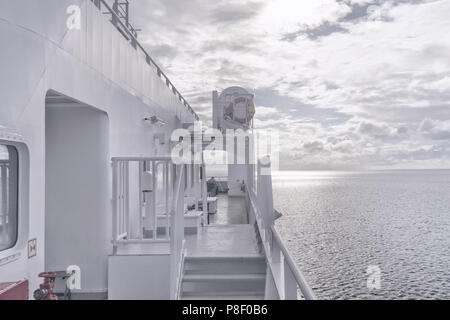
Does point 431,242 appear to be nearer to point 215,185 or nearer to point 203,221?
point 215,185

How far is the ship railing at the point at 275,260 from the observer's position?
264 cm

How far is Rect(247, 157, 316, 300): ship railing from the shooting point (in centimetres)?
264

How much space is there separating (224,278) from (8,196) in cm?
259

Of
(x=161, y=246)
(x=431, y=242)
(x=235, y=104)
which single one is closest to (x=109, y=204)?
(x=161, y=246)

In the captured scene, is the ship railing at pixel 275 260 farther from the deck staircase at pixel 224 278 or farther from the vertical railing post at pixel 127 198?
the vertical railing post at pixel 127 198

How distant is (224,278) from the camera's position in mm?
4367

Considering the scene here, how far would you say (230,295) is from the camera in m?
4.24

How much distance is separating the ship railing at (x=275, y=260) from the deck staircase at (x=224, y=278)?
0.20 meters

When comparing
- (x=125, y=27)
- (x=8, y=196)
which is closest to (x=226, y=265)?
(x=8, y=196)

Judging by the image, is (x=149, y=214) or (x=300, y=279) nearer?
(x=300, y=279)

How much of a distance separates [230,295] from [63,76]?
120 inches

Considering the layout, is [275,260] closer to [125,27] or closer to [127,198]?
[127,198]

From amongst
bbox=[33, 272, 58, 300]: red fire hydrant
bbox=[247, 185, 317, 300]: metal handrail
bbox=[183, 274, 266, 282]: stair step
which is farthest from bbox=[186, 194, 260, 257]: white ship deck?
bbox=[33, 272, 58, 300]: red fire hydrant
